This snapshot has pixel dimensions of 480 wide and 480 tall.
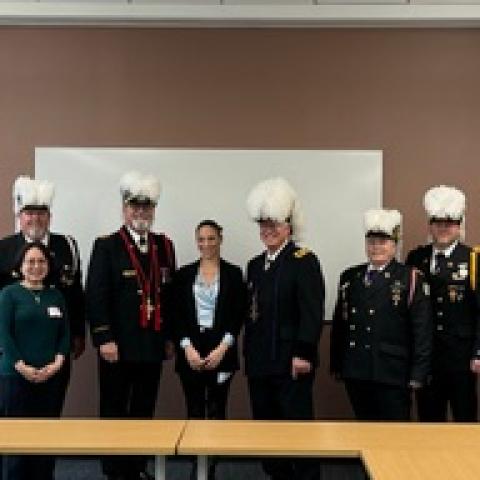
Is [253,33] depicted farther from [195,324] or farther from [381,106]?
[195,324]

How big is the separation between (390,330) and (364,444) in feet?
3.73

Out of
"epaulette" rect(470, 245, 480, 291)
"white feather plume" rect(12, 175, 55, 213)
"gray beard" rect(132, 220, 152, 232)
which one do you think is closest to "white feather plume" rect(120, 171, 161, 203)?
"gray beard" rect(132, 220, 152, 232)

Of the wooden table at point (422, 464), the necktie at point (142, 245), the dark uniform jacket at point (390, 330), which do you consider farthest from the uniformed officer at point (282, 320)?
the wooden table at point (422, 464)

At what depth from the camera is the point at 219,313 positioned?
148 inches

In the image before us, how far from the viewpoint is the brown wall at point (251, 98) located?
4734mm

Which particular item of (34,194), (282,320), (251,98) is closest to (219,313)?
(282,320)

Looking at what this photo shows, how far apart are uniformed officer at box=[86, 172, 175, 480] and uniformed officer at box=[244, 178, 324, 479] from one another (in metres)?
0.51

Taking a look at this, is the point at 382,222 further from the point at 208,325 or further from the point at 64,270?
the point at 64,270

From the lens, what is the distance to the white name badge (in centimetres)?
336

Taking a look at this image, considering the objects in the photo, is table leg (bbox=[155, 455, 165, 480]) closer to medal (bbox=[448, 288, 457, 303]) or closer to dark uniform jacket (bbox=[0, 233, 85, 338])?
dark uniform jacket (bbox=[0, 233, 85, 338])

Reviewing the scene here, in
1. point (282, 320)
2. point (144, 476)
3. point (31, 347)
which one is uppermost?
point (282, 320)

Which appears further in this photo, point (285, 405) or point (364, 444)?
point (285, 405)

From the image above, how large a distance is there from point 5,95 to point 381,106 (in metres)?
2.52

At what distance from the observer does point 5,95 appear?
476 centimetres
